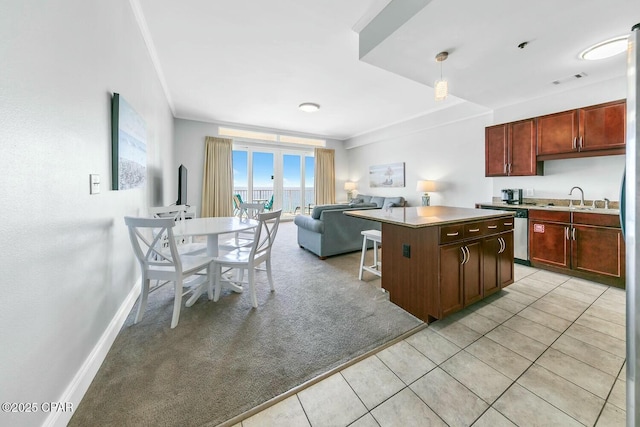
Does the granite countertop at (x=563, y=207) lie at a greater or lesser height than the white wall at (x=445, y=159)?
lesser

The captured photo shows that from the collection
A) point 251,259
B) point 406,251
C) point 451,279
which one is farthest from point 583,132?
point 251,259

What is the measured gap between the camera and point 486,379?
1435mm

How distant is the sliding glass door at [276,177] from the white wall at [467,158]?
1771mm

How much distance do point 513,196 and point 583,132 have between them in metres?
1.20

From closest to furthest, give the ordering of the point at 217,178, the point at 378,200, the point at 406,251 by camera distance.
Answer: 1. the point at 406,251
2. the point at 217,178
3. the point at 378,200

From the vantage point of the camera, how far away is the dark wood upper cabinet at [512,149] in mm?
3562

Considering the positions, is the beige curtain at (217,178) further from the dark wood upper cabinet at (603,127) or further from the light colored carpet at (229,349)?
the dark wood upper cabinet at (603,127)

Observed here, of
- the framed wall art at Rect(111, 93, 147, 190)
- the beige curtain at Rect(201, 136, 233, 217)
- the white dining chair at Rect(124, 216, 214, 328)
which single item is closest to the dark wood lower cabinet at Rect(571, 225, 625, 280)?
the white dining chair at Rect(124, 216, 214, 328)

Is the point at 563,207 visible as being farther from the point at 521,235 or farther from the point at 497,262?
the point at 497,262

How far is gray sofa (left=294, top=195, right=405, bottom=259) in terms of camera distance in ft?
12.0

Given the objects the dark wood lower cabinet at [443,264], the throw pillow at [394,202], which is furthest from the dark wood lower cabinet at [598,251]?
the throw pillow at [394,202]

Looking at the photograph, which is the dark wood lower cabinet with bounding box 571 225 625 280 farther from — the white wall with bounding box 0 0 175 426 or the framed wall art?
the framed wall art

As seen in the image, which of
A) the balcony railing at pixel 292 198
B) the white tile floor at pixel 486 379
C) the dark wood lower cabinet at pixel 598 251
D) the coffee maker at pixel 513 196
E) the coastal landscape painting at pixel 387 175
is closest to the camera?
the white tile floor at pixel 486 379

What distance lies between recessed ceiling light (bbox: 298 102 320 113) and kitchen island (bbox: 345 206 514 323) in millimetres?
3359
